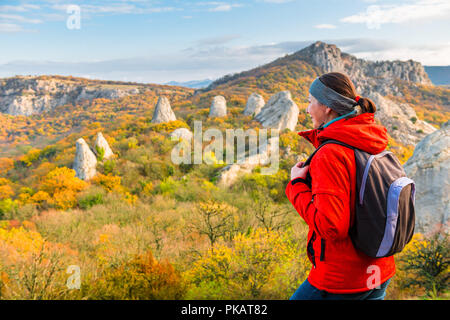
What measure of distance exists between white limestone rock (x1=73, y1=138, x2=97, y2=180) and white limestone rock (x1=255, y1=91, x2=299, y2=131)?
734 inches

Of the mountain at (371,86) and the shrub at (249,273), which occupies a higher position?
the mountain at (371,86)

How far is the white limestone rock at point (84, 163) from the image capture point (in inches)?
866

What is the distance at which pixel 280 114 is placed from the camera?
3105cm

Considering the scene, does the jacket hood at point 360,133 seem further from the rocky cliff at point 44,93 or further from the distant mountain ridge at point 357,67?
the rocky cliff at point 44,93

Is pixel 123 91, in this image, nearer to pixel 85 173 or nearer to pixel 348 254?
pixel 85 173

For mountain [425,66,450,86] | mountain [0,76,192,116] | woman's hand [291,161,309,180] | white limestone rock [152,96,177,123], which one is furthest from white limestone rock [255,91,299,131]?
mountain [425,66,450,86]

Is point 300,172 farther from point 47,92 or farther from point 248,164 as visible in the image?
point 47,92

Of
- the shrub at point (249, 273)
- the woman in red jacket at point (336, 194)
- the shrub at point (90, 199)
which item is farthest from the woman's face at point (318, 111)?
the shrub at point (90, 199)

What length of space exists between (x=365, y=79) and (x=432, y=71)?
74.7 meters

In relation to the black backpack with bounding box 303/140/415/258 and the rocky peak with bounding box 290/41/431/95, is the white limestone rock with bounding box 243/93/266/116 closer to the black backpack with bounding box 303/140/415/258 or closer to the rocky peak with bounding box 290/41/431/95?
the black backpack with bounding box 303/140/415/258

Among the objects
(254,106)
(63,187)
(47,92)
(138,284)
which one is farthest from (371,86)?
(47,92)

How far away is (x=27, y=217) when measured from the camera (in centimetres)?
1683

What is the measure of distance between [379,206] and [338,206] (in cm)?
23
